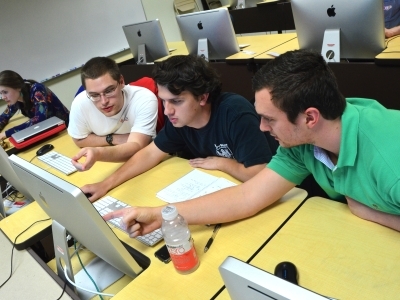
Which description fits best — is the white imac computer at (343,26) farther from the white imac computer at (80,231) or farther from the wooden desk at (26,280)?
the wooden desk at (26,280)

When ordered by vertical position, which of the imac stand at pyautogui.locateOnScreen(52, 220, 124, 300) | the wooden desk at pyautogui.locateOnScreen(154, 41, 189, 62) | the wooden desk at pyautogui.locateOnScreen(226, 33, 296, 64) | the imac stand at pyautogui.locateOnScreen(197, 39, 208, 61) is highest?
the imac stand at pyautogui.locateOnScreen(197, 39, 208, 61)

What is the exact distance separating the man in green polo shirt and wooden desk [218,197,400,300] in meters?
0.06

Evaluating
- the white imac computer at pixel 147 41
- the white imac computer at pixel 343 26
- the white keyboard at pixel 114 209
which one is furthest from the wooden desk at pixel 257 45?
the white keyboard at pixel 114 209

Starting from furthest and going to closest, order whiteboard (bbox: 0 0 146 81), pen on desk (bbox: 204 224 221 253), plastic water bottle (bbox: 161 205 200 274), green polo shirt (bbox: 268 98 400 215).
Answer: whiteboard (bbox: 0 0 146 81), pen on desk (bbox: 204 224 221 253), plastic water bottle (bbox: 161 205 200 274), green polo shirt (bbox: 268 98 400 215)

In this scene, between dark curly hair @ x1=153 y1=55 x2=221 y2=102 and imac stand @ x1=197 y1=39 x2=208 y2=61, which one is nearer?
dark curly hair @ x1=153 y1=55 x2=221 y2=102

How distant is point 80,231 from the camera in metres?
0.99

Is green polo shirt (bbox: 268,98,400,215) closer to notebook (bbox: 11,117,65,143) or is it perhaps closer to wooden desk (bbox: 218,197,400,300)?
wooden desk (bbox: 218,197,400,300)

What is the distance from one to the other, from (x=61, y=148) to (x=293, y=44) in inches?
69.8

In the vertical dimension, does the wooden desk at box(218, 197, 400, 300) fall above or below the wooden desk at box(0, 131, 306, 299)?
below

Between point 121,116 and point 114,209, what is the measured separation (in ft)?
2.40

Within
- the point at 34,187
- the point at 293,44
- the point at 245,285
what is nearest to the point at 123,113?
the point at 34,187

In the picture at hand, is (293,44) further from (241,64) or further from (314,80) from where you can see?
(314,80)

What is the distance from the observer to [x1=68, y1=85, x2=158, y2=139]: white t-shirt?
1.88 metres

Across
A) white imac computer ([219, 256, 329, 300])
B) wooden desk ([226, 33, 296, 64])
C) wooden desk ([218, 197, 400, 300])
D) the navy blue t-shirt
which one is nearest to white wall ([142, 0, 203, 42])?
wooden desk ([226, 33, 296, 64])
